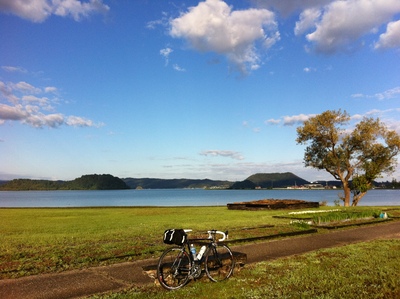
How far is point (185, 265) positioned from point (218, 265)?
3.50 ft

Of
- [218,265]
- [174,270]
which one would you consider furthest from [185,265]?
[218,265]

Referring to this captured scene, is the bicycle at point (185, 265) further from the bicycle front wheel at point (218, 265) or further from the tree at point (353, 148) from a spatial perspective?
the tree at point (353, 148)

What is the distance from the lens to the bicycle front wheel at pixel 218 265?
848 centimetres

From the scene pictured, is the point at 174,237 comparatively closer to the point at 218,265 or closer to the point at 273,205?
the point at 218,265

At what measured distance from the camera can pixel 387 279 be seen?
8.20 metres

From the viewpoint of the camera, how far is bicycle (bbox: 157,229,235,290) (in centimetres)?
778

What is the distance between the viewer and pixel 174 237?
7.65m

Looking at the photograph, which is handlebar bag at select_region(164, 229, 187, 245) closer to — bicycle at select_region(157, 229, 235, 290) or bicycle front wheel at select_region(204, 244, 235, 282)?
bicycle at select_region(157, 229, 235, 290)

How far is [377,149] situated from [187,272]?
4351cm

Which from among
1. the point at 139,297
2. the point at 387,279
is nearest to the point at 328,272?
the point at 387,279

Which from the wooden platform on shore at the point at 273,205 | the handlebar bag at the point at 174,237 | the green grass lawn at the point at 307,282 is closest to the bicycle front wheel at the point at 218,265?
the green grass lawn at the point at 307,282

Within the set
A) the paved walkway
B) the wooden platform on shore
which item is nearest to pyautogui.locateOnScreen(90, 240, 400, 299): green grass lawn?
the paved walkway

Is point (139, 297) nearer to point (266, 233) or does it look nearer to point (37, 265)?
point (37, 265)

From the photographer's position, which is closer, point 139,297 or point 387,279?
point 139,297
